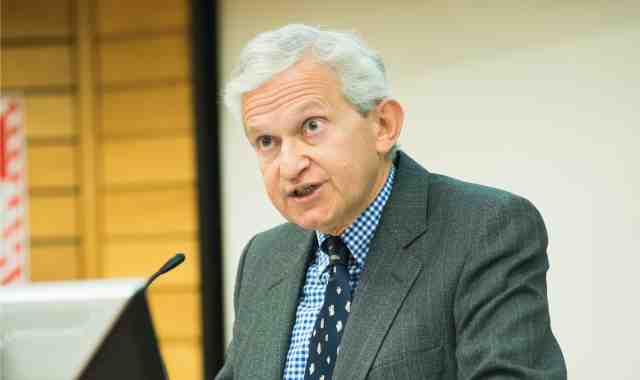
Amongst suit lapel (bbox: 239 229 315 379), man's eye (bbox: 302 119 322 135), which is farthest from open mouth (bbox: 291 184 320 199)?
suit lapel (bbox: 239 229 315 379)

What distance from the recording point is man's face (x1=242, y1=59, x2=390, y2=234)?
1668 mm

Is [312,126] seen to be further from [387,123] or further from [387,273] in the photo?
[387,273]

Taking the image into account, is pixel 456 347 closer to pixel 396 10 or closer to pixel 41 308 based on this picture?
pixel 41 308

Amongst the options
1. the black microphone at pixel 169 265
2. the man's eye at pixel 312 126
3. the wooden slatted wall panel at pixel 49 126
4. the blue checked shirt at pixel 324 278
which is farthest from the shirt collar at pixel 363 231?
the wooden slatted wall panel at pixel 49 126

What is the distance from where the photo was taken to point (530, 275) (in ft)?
5.20

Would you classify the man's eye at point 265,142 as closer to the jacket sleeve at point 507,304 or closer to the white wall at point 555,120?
the jacket sleeve at point 507,304

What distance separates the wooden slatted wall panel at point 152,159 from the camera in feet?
12.6

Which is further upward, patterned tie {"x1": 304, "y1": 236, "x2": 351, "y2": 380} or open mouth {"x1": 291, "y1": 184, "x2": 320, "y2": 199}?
open mouth {"x1": 291, "y1": 184, "x2": 320, "y2": 199}

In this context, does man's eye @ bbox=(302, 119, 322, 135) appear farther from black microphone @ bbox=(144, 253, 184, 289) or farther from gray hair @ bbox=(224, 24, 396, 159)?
black microphone @ bbox=(144, 253, 184, 289)

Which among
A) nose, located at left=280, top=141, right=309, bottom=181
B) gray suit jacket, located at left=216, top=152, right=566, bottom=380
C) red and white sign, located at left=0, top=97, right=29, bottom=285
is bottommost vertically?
red and white sign, located at left=0, top=97, right=29, bottom=285

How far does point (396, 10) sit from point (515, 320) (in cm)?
201

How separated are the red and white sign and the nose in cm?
262

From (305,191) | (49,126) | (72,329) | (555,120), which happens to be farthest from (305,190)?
(49,126)

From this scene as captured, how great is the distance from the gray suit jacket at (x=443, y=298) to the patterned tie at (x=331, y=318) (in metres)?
0.05
